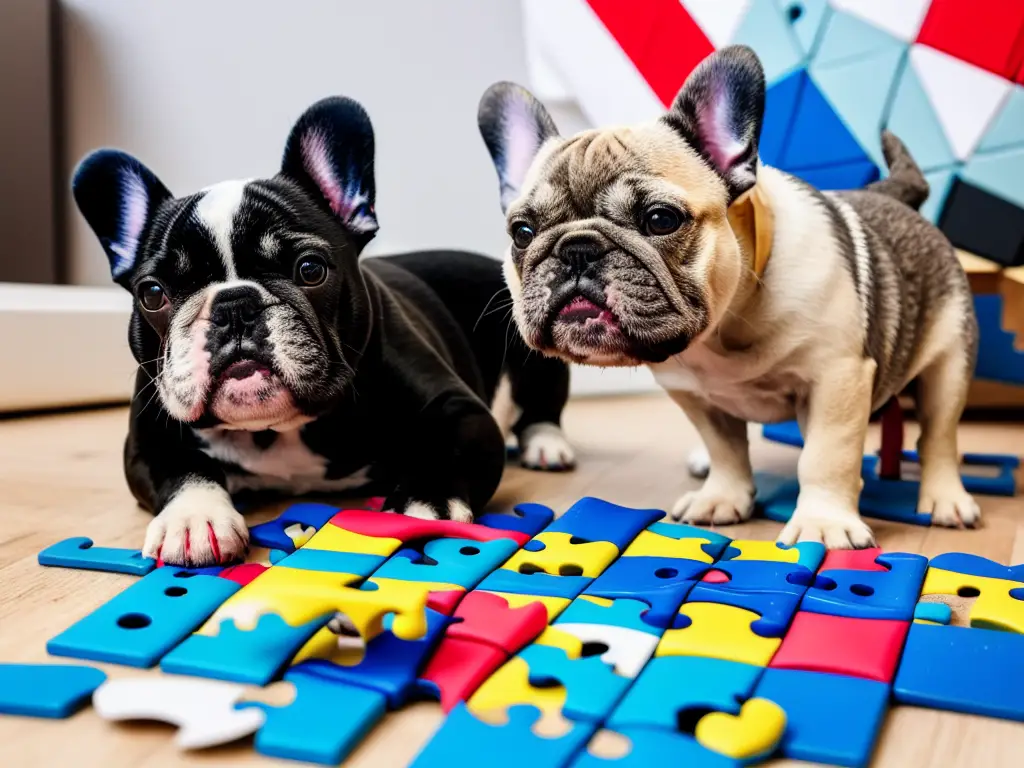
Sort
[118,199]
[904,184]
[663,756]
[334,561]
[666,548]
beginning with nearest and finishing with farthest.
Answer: [663,756] → [334,561] → [666,548] → [118,199] → [904,184]

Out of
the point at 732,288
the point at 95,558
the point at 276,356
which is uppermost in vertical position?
the point at 732,288

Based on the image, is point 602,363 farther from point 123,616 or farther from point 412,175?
point 412,175

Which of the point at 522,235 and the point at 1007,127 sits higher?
the point at 1007,127

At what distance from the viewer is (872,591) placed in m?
1.15

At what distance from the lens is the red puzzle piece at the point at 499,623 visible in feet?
3.23

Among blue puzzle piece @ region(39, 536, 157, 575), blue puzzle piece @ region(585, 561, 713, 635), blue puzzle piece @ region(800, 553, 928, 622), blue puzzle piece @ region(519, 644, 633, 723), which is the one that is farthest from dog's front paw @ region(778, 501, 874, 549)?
blue puzzle piece @ region(39, 536, 157, 575)

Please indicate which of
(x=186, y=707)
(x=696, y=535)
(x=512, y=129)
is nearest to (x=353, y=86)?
(x=512, y=129)

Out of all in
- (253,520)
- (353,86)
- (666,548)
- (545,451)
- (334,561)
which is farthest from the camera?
(353,86)

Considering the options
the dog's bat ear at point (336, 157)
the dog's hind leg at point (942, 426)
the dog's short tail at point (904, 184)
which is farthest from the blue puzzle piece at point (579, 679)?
the dog's short tail at point (904, 184)

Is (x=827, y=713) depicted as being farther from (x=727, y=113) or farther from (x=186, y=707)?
(x=727, y=113)

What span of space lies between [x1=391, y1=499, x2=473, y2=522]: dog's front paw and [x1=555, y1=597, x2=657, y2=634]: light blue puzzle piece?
371 millimetres

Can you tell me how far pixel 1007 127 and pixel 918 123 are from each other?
7.8 inches

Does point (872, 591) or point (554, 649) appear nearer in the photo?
point (554, 649)

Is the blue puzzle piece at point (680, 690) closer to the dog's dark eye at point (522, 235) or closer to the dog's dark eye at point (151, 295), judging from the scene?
the dog's dark eye at point (522, 235)
